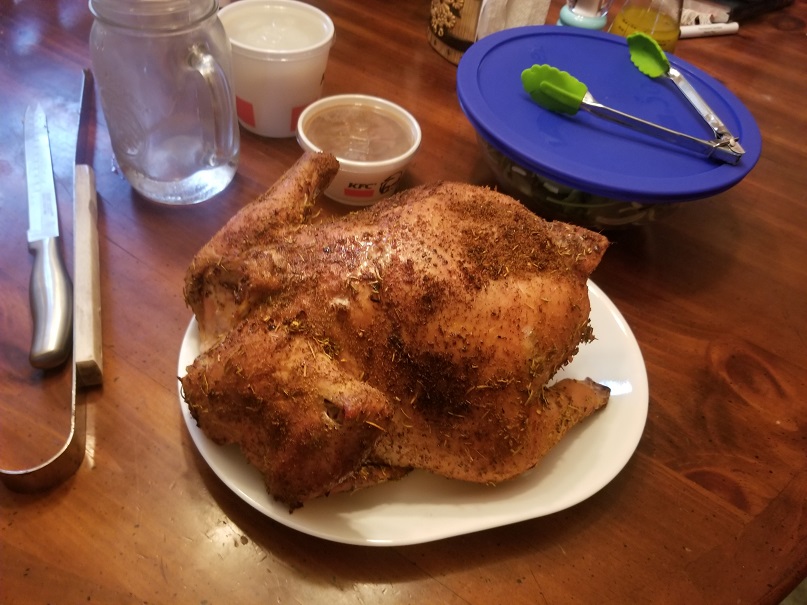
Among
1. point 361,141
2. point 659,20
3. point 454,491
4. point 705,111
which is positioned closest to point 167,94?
point 361,141

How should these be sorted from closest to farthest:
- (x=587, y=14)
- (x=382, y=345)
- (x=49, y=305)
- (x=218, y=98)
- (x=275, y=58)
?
(x=382, y=345)
(x=49, y=305)
(x=218, y=98)
(x=275, y=58)
(x=587, y=14)

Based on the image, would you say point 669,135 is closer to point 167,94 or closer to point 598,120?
point 598,120

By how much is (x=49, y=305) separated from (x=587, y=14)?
1235 millimetres

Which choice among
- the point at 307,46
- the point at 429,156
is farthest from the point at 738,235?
the point at 307,46

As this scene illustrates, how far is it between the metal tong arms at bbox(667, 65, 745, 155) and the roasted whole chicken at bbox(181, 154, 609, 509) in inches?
16.5

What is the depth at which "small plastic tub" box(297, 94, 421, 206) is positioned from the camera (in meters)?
0.94

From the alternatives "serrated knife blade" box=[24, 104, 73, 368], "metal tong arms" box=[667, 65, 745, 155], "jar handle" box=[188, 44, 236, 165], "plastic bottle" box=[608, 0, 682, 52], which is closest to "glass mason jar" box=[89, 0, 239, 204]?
"jar handle" box=[188, 44, 236, 165]

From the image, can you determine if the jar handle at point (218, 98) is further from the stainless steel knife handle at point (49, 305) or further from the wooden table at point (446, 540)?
the stainless steel knife handle at point (49, 305)

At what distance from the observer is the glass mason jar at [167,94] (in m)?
0.80

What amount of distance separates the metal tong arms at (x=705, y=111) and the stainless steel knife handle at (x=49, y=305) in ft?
3.09

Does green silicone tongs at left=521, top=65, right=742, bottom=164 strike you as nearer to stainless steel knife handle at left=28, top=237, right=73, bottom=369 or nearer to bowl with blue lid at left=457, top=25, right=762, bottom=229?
bowl with blue lid at left=457, top=25, right=762, bottom=229

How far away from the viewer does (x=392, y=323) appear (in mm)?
589

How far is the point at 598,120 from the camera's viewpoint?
0.92 m

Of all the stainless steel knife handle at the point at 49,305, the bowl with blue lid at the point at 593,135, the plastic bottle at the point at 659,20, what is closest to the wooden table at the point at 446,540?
the stainless steel knife handle at the point at 49,305
